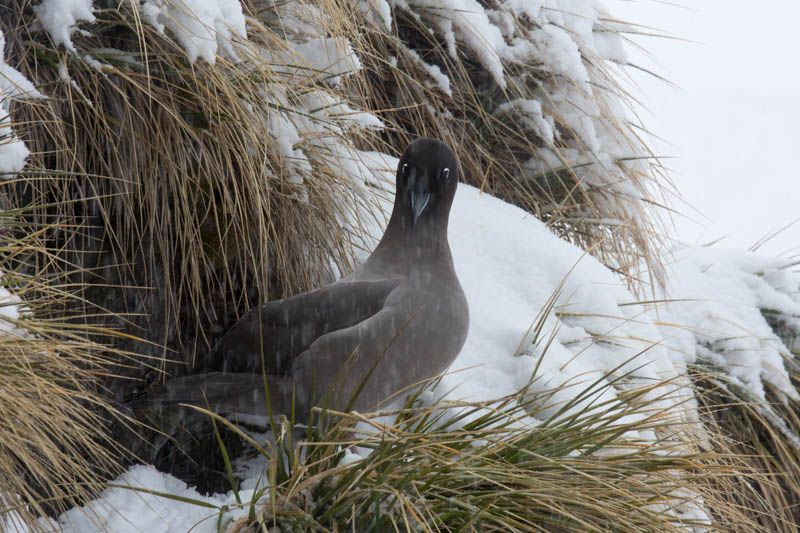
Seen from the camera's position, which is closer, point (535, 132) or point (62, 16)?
point (62, 16)

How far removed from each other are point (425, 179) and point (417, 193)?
43 mm

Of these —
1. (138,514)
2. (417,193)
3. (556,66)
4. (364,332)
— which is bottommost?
(138,514)

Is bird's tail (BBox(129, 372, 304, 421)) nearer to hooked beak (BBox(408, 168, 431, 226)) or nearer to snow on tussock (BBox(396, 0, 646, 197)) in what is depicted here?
hooked beak (BBox(408, 168, 431, 226))

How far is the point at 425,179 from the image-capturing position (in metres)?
A: 1.95

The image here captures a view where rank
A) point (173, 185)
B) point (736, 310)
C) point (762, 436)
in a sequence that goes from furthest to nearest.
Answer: point (736, 310) → point (762, 436) → point (173, 185)

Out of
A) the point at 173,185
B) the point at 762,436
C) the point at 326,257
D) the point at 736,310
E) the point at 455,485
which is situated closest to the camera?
the point at 455,485

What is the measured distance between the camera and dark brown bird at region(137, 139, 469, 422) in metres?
1.76

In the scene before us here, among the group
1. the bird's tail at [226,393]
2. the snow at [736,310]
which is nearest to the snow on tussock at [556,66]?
the snow at [736,310]

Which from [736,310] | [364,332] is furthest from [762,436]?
→ [364,332]

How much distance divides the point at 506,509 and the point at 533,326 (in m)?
0.89

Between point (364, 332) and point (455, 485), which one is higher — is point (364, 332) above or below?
above

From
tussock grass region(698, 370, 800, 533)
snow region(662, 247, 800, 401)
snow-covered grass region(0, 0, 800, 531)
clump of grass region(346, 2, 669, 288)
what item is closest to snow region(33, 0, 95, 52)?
snow-covered grass region(0, 0, 800, 531)

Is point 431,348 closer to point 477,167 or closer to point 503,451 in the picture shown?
point 503,451

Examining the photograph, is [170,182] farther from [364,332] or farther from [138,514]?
[138,514]
